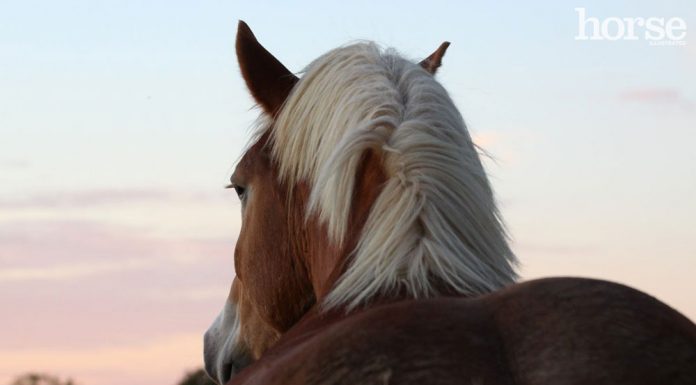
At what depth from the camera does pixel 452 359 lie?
7.63 ft

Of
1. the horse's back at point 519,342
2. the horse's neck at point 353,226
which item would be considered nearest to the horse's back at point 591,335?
the horse's back at point 519,342

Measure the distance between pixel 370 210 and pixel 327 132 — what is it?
557 millimetres

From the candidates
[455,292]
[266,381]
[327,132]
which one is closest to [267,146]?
[327,132]

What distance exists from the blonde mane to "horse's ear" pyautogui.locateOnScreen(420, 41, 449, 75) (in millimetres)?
526

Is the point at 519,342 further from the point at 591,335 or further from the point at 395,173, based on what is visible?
the point at 395,173

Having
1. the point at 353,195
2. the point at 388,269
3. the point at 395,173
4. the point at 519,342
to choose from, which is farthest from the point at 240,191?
the point at 519,342

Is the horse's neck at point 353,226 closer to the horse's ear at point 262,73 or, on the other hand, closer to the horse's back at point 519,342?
the horse's ear at point 262,73

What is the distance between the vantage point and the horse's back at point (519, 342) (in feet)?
Answer: 7.51

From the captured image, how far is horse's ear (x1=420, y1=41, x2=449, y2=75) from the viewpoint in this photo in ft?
15.4

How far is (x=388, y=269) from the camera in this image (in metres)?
3.08

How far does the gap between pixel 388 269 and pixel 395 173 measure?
0.39 m

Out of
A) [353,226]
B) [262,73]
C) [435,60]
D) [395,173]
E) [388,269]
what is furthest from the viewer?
[435,60]

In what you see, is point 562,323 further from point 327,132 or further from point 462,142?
point 327,132

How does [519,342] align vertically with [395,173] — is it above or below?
below
